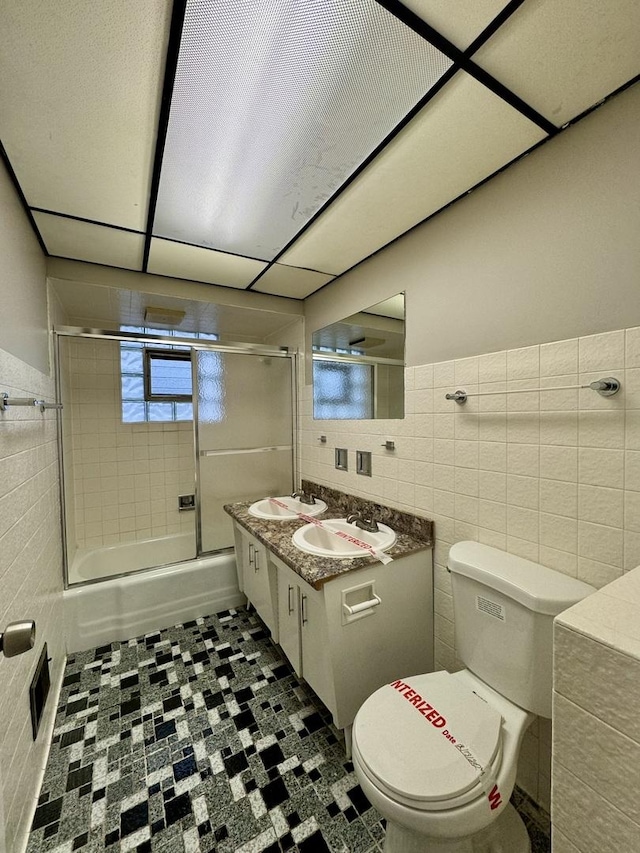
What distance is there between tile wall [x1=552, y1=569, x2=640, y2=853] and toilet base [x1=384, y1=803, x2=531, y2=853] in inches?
19.2

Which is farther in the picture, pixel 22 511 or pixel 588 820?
pixel 22 511

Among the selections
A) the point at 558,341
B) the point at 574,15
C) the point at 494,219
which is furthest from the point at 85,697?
the point at 574,15

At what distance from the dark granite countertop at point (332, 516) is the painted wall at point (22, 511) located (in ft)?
3.03

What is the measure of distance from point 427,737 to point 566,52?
185cm

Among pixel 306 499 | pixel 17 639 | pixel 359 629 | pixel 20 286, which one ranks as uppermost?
pixel 20 286

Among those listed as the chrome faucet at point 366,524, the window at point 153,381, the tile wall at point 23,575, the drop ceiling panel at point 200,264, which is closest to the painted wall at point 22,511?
the tile wall at point 23,575

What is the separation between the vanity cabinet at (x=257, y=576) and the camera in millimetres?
1864

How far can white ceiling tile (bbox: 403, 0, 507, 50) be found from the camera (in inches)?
29.0

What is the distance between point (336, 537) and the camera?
1.81 metres

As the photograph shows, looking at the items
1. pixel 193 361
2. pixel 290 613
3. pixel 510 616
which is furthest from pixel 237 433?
pixel 510 616

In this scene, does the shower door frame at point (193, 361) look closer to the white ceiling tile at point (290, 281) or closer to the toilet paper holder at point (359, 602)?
the white ceiling tile at point (290, 281)

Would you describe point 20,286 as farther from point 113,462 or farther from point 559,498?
point 559,498

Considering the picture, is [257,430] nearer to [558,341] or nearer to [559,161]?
[558,341]

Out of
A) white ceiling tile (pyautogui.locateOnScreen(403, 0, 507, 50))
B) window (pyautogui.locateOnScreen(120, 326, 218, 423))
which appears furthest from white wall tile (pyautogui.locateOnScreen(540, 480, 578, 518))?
window (pyautogui.locateOnScreen(120, 326, 218, 423))
